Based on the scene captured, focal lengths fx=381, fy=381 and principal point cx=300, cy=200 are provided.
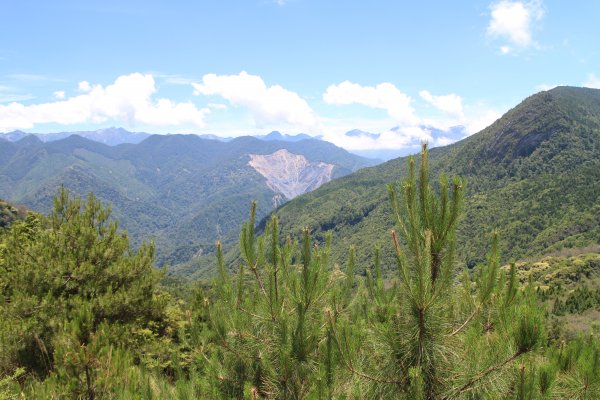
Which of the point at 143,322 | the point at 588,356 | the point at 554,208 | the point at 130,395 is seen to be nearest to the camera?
the point at 588,356

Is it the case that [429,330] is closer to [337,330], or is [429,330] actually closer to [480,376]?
[480,376]

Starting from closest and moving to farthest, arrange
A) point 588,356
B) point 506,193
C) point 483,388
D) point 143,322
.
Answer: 1. point 483,388
2. point 588,356
3. point 143,322
4. point 506,193

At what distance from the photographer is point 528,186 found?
142 m

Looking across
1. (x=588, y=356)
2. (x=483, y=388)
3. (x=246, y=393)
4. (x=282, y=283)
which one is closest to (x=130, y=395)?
(x=246, y=393)

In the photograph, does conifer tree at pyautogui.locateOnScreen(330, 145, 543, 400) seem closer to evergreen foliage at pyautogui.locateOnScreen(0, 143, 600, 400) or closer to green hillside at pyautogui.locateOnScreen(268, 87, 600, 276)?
evergreen foliage at pyautogui.locateOnScreen(0, 143, 600, 400)

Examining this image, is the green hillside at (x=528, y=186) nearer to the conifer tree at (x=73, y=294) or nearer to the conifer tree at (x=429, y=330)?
the conifer tree at (x=73, y=294)

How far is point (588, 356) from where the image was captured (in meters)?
4.03

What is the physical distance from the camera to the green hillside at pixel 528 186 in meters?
106

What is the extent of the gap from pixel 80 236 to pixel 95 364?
5.17 metres

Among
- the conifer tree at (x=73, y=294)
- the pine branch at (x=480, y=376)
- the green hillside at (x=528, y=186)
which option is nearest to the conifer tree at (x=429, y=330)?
the pine branch at (x=480, y=376)

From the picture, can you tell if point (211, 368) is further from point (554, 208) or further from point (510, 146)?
point (510, 146)

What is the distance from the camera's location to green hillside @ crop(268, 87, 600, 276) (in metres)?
106

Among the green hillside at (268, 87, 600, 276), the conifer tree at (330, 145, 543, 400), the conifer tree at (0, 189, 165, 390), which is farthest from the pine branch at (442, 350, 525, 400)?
the green hillside at (268, 87, 600, 276)

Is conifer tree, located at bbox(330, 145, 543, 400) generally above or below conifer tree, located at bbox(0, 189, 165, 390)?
above
